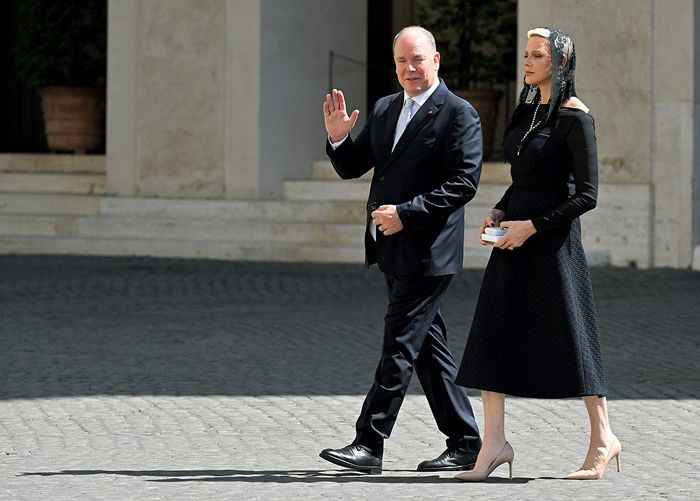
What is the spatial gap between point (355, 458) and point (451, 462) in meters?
0.40

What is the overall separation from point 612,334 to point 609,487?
4.58 meters

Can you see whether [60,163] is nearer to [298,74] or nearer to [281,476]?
[298,74]

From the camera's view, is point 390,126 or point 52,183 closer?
point 390,126

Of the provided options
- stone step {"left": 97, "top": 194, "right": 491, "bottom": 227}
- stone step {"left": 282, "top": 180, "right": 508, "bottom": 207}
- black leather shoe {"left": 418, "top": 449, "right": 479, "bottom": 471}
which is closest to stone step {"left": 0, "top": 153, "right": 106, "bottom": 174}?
stone step {"left": 97, "top": 194, "right": 491, "bottom": 227}

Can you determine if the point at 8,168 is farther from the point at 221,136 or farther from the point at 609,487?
the point at 609,487

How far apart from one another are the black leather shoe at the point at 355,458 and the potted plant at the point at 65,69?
40.4ft

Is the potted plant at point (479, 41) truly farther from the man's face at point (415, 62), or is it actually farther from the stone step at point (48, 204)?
the man's face at point (415, 62)

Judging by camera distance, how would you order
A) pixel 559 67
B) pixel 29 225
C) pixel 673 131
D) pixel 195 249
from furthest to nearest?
pixel 29 225 → pixel 195 249 → pixel 673 131 → pixel 559 67

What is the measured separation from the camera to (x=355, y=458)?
6250mm

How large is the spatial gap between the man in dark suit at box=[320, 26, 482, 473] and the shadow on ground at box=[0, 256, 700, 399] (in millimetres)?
404

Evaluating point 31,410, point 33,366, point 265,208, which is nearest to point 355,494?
point 31,410

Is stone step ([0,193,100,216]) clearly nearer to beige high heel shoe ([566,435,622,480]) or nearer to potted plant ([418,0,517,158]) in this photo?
potted plant ([418,0,517,158])

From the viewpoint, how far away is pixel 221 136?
1636cm

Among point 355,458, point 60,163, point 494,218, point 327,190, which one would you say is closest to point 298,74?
point 327,190
